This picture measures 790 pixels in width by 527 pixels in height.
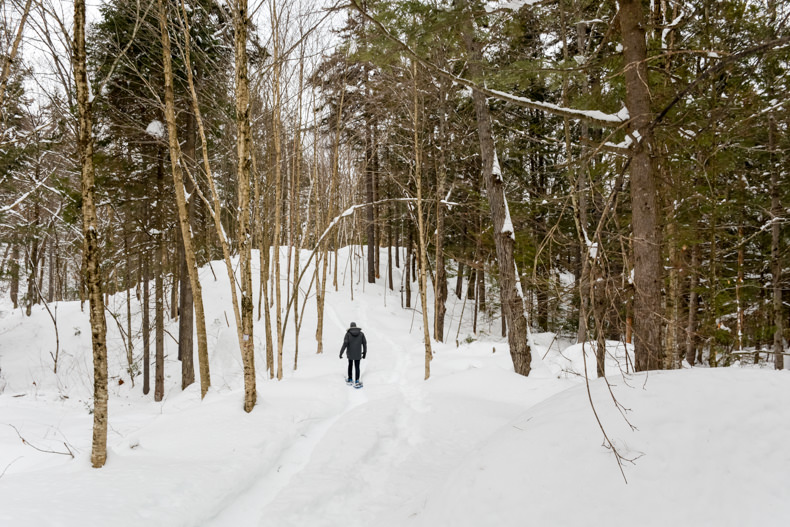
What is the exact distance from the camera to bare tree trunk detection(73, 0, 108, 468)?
13.9 ft

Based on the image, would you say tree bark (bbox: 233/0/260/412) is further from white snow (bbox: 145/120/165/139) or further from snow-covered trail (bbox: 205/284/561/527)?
white snow (bbox: 145/120/165/139)

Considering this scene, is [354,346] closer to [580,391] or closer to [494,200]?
[494,200]

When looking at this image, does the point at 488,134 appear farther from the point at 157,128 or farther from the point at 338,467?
the point at 157,128

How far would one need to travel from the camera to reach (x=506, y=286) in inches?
311

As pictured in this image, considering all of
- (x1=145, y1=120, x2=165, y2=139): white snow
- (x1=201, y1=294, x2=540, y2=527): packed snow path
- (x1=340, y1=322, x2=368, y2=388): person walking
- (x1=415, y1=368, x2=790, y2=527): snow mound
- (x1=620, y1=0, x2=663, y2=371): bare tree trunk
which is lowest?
(x1=201, y1=294, x2=540, y2=527): packed snow path

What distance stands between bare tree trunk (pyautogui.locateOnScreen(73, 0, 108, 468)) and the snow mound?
3845mm

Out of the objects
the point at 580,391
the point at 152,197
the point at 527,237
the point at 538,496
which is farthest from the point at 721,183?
the point at 152,197

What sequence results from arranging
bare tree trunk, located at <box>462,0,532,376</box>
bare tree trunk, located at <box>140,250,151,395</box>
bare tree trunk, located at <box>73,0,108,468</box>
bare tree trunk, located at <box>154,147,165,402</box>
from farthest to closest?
bare tree trunk, located at <box>140,250,151,395</box> < bare tree trunk, located at <box>154,147,165,402</box> < bare tree trunk, located at <box>462,0,532,376</box> < bare tree trunk, located at <box>73,0,108,468</box>

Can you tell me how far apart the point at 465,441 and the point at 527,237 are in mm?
6665

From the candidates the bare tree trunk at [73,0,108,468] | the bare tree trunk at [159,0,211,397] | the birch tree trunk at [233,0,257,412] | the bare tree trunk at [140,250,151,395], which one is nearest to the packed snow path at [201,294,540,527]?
the birch tree trunk at [233,0,257,412]

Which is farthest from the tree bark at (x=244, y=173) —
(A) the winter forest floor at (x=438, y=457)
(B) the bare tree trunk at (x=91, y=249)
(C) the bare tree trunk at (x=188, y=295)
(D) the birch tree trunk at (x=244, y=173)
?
(C) the bare tree trunk at (x=188, y=295)

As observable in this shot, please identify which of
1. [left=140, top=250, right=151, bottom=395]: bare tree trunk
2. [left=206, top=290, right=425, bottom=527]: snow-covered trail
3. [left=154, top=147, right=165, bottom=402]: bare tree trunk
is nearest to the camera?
[left=206, top=290, right=425, bottom=527]: snow-covered trail

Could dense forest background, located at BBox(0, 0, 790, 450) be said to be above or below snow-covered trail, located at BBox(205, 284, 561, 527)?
above

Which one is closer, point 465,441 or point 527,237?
point 465,441
